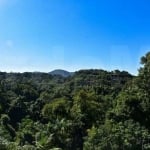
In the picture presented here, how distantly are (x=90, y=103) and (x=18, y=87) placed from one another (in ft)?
122

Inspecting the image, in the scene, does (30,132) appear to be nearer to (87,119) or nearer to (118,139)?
(87,119)

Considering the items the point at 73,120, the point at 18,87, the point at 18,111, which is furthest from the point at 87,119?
the point at 18,87

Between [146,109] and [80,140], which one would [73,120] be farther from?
[146,109]

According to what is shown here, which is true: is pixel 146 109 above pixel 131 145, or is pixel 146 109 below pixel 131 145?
above

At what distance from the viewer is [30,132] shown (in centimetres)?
3284

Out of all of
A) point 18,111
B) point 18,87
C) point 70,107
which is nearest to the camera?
point 70,107

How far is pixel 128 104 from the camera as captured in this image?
106ft

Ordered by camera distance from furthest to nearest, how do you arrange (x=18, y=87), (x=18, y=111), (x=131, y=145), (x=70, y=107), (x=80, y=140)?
1. (x=18, y=87)
2. (x=18, y=111)
3. (x=70, y=107)
4. (x=80, y=140)
5. (x=131, y=145)

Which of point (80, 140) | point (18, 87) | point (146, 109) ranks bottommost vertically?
point (80, 140)

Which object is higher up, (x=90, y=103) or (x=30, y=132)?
(x=90, y=103)

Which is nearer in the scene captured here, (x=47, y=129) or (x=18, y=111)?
(x=47, y=129)

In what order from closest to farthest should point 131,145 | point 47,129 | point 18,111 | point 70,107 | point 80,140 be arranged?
point 131,145 → point 47,129 → point 80,140 → point 70,107 → point 18,111

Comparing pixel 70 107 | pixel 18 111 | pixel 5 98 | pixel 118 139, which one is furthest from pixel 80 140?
pixel 5 98

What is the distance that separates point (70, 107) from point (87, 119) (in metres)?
3.67
